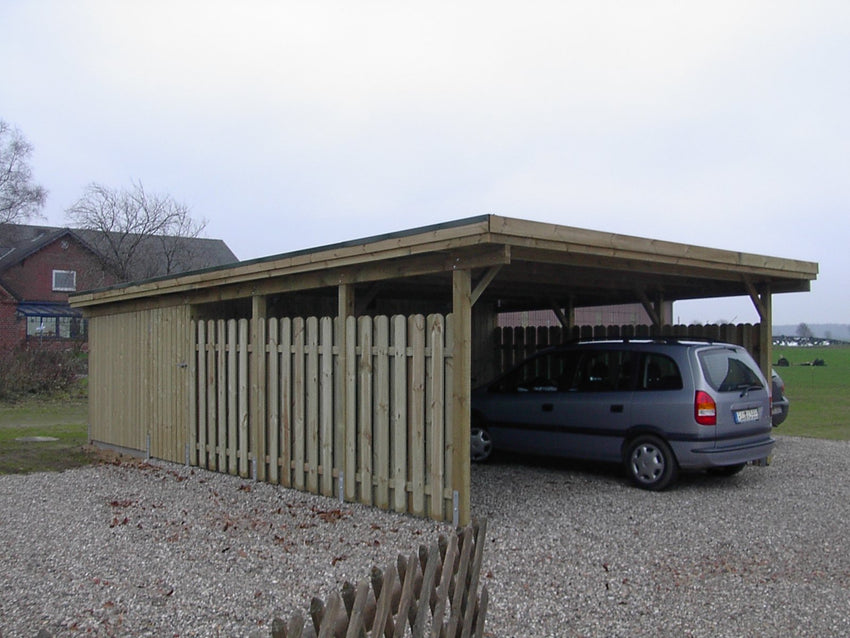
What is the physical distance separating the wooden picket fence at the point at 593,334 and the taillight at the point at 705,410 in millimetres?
2902

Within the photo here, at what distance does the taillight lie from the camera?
8.56 meters

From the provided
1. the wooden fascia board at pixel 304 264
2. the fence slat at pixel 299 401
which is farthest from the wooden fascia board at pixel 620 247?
the fence slat at pixel 299 401

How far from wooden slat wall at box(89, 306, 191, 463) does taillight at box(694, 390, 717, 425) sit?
6.50m

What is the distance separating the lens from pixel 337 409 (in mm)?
8641

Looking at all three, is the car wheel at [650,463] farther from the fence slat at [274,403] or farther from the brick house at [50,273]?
the brick house at [50,273]

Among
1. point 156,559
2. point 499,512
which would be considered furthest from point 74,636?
point 499,512

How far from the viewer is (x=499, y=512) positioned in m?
7.88

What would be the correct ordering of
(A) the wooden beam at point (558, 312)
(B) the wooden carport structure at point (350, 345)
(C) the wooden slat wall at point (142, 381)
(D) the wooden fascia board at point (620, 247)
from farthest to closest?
(A) the wooden beam at point (558, 312)
(C) the wooden slat wall at point (142, 381)
(B) the wooden carport structure at point (350, 345)
(D) the wooden fascia board at point (620, 247)

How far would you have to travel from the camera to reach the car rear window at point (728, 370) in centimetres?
878

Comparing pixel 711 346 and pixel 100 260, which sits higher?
pixel 100 260

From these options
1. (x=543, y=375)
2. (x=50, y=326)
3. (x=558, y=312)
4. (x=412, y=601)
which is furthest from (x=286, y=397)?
(x=50, y=326)

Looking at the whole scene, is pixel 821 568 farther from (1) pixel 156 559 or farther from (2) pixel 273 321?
(2) pixel 273 321

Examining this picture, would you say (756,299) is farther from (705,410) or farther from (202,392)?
(202,392)

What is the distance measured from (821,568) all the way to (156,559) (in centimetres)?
513
